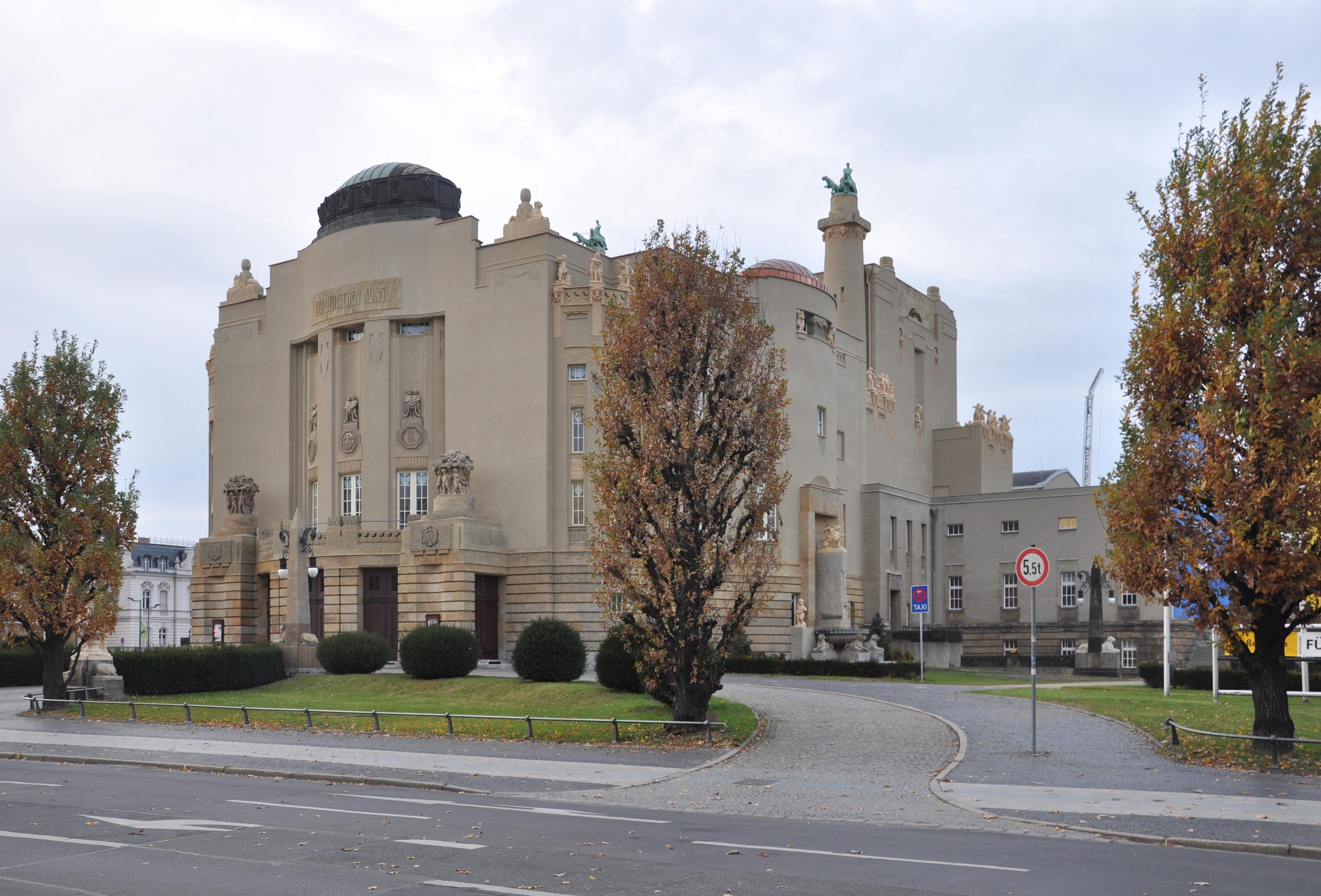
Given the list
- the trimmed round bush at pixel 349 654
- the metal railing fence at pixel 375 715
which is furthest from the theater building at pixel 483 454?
the metal railing fence at pixel 375 715

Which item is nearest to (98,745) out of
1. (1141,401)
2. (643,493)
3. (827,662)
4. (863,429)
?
(643,493)

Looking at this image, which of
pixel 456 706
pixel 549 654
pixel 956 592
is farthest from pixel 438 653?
pixel 956 592

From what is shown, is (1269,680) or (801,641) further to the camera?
(801,641)

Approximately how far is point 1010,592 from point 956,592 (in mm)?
3453

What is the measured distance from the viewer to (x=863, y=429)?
7188 cm

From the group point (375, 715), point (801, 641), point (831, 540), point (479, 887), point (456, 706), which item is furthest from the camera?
point (831, 540)

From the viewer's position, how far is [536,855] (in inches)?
501

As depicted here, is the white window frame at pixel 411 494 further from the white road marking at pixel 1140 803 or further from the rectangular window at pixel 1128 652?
the white road marking at pixel 1140 803

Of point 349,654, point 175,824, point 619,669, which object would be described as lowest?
point 349,654

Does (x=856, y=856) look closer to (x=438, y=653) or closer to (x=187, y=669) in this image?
(x=438, y=653)

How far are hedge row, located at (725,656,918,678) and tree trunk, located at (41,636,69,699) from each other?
20095mm

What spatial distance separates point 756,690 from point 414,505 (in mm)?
27916

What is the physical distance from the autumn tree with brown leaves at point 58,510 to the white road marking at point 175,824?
2159cm

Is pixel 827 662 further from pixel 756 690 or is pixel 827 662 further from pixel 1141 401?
pixel 1141 401
